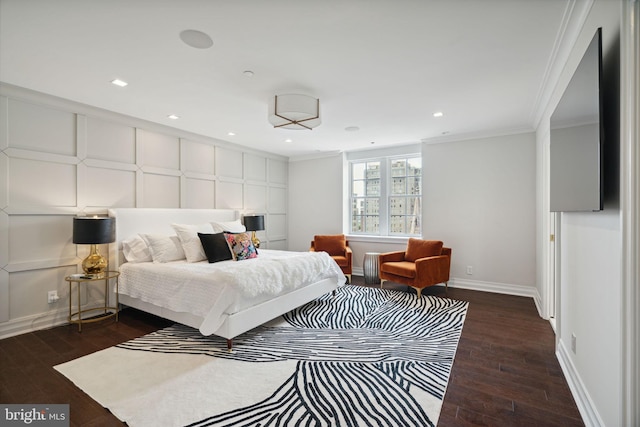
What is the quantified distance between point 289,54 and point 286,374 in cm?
255

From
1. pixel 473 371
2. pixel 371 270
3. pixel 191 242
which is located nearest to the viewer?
pixel 473 371

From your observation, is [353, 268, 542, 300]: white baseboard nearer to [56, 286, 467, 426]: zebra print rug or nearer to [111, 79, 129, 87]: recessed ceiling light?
[56, 286, 467, 426]: zebra print rug

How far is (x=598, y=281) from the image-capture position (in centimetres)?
165

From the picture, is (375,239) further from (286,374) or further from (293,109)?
(286,374)

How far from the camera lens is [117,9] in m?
1.90

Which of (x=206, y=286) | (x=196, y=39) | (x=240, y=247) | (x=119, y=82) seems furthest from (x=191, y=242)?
(x=196, y=39)

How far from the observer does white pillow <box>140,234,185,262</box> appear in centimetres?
366

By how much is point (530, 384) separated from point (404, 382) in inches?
35.9

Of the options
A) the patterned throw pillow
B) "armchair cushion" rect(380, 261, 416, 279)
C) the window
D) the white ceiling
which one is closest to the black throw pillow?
the patterned throw pillow

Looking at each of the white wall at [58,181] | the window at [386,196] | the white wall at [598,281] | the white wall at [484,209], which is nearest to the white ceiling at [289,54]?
the white wall at [58,181]

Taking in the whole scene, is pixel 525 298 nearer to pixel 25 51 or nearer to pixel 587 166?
pixel 587 166

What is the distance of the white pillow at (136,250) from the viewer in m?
3.67

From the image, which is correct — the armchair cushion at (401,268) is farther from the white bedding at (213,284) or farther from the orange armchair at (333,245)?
the white bedding at (213,284)

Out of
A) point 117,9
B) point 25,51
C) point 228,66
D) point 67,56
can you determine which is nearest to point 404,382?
point 228,66
